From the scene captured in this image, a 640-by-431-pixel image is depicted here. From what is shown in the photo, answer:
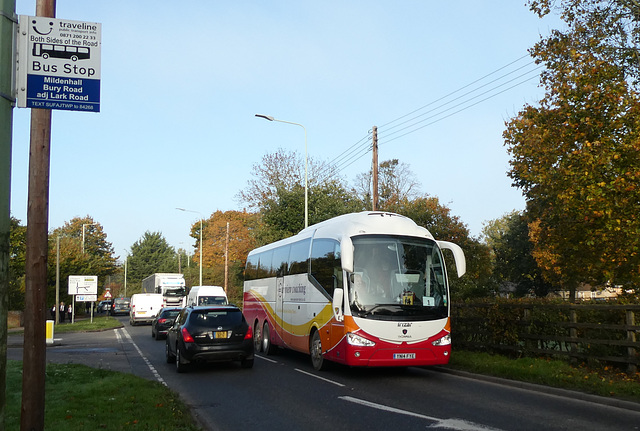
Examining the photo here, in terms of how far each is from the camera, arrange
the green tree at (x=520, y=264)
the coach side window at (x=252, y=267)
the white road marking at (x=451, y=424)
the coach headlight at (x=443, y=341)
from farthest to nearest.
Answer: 1. the green tree at (x=520, y=264)
2. the coach side window at (x=252, y=267)
3. the coach headlight at (x=443, y=341)
4. the white road marking at (x=451, y=424)

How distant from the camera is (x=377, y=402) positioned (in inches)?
406

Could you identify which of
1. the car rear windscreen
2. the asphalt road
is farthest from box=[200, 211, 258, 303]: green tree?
the asphalt road

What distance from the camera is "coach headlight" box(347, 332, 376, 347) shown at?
512 inches

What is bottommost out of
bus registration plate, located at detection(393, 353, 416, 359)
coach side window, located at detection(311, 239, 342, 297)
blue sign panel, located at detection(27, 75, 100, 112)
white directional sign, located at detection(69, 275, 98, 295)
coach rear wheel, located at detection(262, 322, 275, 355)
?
coach rear wheel, located at detection(262, 322, 275, 355)

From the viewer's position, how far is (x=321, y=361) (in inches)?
591

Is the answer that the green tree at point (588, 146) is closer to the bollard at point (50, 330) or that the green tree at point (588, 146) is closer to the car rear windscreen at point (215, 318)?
the car rear windscreen at point (215, 318)

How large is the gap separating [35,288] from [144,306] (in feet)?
129

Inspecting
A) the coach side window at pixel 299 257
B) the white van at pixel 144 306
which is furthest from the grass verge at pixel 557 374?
the white van at pixel 144 306

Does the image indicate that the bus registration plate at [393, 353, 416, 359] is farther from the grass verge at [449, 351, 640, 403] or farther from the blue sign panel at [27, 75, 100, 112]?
the blue sign panel at [27, 75, 100, 112]

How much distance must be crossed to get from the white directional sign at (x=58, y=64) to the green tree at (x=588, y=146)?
12.4 m

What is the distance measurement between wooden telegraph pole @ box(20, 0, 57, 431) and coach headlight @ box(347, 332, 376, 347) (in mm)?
7775

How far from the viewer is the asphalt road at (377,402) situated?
335 inches

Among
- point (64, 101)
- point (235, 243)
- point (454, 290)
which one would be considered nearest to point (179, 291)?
point (235, 243)

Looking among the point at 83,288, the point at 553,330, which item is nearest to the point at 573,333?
the point at 553,330
